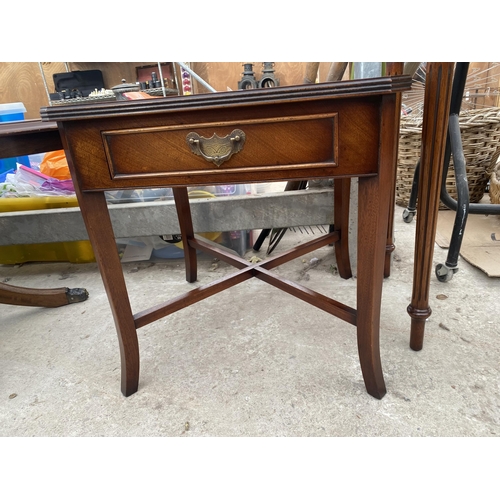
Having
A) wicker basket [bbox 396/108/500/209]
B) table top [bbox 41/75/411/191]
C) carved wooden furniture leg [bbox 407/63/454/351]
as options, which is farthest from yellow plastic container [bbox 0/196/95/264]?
wicker basket [bbox 396/108/500/209]

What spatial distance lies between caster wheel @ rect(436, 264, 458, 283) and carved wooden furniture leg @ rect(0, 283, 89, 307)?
4.76 ft

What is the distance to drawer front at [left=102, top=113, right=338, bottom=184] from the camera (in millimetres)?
691

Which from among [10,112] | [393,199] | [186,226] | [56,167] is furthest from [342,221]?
[10,112]

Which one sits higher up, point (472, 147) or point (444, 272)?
point (472, 147)

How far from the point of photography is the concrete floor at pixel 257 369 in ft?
2.88

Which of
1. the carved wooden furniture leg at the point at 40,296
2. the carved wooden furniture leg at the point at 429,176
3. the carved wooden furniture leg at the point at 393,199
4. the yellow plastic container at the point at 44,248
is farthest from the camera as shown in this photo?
the yellow plastic container at the point at 44,248

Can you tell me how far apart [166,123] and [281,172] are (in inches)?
9.6

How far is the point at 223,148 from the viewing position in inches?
28.2

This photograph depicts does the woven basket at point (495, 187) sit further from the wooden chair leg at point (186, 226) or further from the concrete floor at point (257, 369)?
the wooden chair leg at point (186, 226)

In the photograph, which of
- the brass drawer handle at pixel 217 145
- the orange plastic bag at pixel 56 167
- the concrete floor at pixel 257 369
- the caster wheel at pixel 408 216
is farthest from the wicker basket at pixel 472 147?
the orange plastic bag at pixel 56 167

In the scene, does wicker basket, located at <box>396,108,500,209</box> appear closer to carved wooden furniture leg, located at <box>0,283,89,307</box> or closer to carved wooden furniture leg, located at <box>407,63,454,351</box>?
carved wooden furniture leg, located at <box>407,63,454,351</box>

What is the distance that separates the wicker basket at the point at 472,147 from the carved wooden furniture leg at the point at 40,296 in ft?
6.32

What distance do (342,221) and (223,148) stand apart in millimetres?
831

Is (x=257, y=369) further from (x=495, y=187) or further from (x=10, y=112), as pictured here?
(x=10, y=112)
